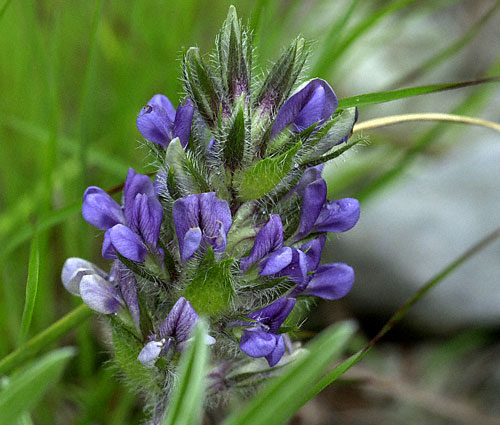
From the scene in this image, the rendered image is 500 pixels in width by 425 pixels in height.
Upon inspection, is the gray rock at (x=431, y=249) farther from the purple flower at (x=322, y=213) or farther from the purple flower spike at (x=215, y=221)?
the purple flower spike at (x=215, y=221)

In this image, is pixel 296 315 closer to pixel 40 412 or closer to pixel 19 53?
pixel 40 412

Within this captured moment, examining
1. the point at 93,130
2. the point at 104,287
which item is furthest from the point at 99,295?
the point at 93,130

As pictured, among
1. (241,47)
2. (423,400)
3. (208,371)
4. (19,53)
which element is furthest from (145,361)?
(19,53)

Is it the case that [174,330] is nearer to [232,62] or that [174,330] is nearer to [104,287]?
[104,287]

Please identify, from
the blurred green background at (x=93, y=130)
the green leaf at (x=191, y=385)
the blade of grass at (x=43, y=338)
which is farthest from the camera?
the blurred green background at (x=93, y=130)

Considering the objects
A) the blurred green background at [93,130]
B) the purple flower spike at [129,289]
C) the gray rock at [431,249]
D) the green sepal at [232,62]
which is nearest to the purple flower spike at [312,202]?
the green sepal at [232,62]

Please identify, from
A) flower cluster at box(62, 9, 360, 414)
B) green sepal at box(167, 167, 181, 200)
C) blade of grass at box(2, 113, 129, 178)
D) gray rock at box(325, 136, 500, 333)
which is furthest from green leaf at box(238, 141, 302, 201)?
gray rock at box(325, 136, 500, 333)

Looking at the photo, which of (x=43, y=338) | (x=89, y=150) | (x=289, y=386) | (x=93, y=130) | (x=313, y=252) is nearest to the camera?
(x=289, y=386)
